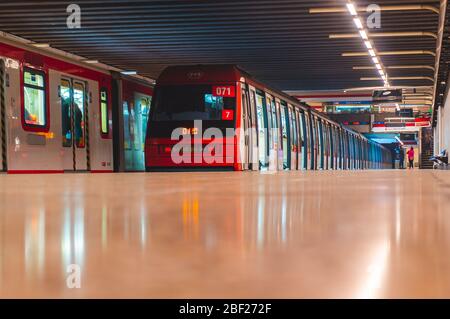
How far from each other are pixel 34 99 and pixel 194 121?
303cm

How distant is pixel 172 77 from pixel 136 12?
5.30ft

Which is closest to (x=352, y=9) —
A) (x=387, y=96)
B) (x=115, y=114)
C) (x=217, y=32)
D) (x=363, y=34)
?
(x=363, y=34)

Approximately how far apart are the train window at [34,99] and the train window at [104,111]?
2.16 metres

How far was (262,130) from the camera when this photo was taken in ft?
45.0

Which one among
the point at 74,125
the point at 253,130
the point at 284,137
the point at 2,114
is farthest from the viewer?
the point at 284,137

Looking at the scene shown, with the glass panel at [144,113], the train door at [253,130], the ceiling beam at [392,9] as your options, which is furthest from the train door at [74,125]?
the ceiling beam at [392,9]

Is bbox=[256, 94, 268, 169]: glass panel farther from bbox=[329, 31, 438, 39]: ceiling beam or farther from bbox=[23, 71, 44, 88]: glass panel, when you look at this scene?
bbox=[23, 71, 44, 88]: glass panel

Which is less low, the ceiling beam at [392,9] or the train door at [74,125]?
the ceiling beam at [392,9]

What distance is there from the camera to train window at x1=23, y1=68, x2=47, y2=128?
1027cm

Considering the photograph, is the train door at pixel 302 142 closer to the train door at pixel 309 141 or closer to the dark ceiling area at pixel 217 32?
the train door at pixel 309 141

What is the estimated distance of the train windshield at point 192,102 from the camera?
12.1m

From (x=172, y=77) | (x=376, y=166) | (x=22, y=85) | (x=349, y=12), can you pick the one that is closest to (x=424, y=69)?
(x=349, y=12)

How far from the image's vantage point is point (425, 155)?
1812 inches

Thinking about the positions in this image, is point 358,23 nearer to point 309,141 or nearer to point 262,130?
point 262,130
